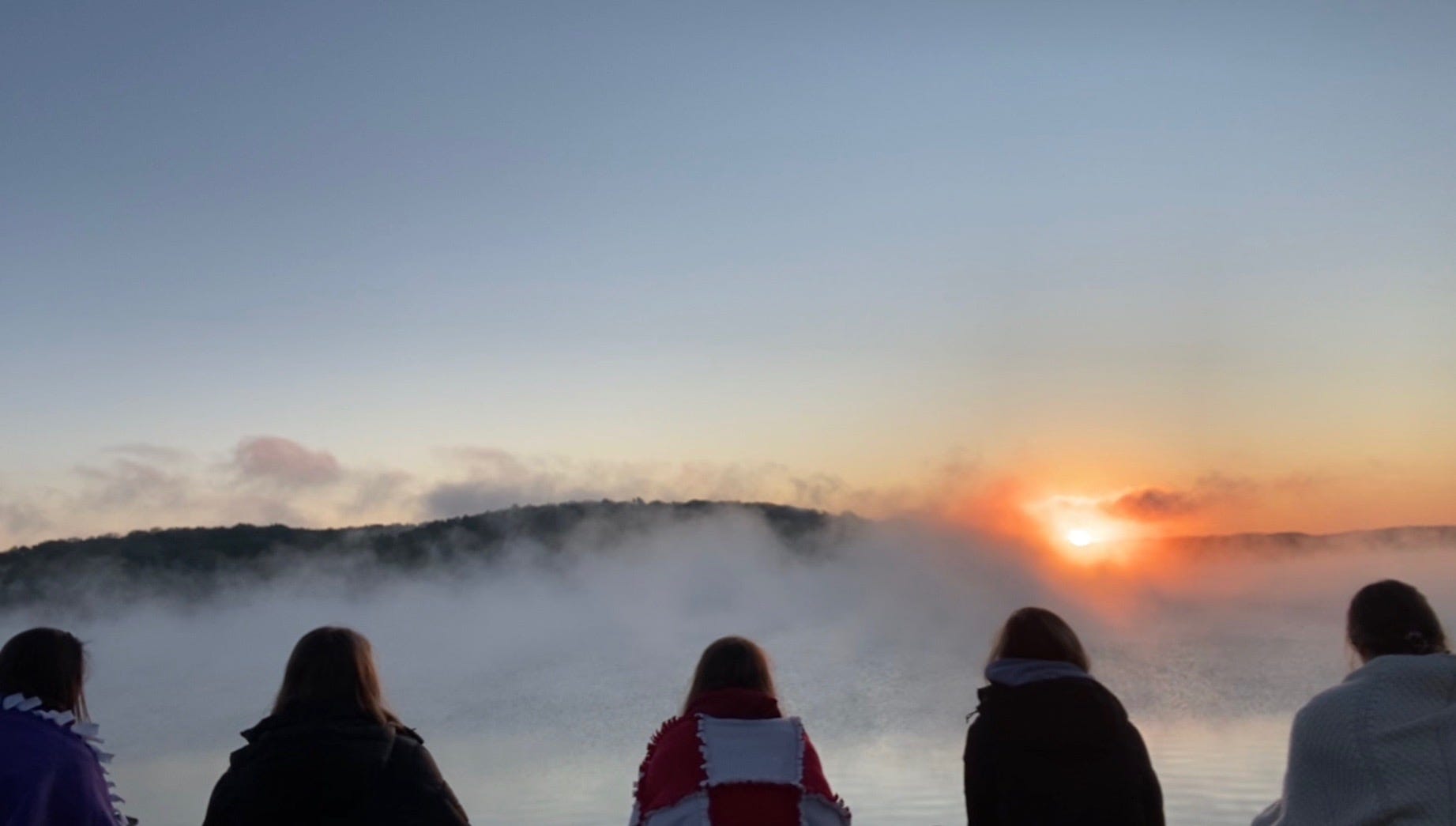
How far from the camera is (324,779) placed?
410 cm

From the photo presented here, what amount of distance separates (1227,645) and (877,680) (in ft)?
43.9

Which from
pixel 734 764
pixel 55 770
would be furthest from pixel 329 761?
pixel 734 764

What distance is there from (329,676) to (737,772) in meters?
1.34

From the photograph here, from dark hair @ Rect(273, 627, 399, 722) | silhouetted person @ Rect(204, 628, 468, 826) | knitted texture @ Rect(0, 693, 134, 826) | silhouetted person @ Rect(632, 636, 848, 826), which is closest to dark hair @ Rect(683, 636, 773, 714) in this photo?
silhouetted person @ Rect(632, 636, 848, 826)

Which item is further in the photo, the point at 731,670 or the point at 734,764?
the point at 731,670

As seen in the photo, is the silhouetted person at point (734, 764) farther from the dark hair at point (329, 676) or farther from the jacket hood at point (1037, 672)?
the dark hair at point (329, 676)

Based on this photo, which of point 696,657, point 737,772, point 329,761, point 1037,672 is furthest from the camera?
point 696,657

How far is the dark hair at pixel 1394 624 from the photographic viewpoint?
417 cm

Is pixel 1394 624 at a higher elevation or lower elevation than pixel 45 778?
higher

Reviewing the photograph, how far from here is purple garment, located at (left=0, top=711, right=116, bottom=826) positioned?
157 inches

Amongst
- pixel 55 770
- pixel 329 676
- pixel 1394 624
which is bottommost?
pixel 55 770

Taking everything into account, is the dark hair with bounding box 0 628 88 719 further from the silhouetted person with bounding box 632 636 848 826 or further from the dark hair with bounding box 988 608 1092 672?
the dark hair with bounding box 988 608 1092 672

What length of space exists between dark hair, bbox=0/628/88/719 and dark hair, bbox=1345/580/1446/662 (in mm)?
3956

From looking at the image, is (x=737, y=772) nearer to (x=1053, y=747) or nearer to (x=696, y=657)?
(x=1053, y=747)
